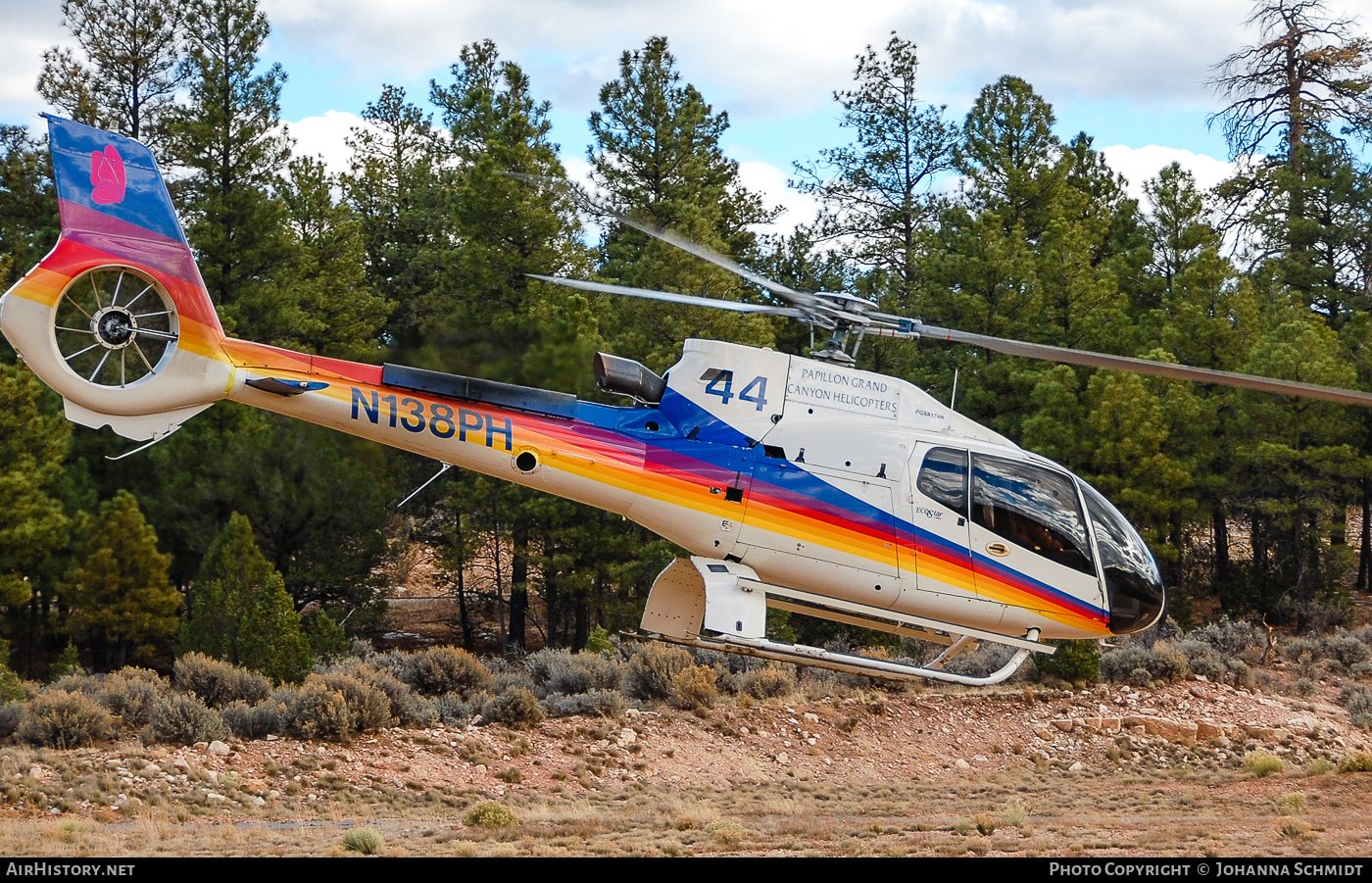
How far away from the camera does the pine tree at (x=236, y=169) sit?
3173cm

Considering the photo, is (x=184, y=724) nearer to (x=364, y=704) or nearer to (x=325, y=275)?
(x=364, y=704)

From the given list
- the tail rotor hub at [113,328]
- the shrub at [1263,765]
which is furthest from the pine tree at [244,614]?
the shrub at [1263,765]

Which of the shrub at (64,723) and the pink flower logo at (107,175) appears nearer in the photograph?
the pink flower logo at (107,175)

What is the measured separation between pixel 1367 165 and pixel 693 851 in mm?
37997

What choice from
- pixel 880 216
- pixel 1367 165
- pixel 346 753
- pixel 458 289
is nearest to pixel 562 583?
pixel 458 289

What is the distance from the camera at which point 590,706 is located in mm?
19781

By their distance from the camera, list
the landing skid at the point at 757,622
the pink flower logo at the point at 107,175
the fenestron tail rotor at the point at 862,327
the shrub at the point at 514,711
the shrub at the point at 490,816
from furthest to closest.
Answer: the shrub at the point at 514,711 < the shrub at the point at 490,816 < the landing skid at the point at 757,622 < the pink flower logo at the point at 107,175 < the fenestron tail rotor at the point at 862,327

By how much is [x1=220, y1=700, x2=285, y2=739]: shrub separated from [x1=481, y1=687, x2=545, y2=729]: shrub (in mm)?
2969

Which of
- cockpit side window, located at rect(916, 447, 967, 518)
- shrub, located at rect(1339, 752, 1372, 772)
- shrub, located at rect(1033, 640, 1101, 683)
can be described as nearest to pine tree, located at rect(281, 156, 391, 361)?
shrub, located at rect(1033, 640, 1101, 683)

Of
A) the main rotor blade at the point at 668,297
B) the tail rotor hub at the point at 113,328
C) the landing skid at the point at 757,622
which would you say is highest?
the main rotor blade at the point at 668,297

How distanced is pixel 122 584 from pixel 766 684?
15.6m

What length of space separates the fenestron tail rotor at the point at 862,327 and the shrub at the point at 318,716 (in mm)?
8167

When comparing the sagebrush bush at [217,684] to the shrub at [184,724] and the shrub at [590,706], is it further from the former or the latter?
the shrub at [590,706]

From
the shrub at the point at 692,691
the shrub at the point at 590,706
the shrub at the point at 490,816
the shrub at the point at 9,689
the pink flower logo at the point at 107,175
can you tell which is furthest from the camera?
the shrub at the point at 692,691
